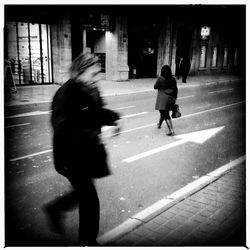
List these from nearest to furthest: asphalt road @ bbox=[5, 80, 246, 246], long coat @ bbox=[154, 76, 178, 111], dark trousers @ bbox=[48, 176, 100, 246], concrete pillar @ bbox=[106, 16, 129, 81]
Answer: dark trousers @ bbox=[48, 176, 100, 246] → asphalt road @ bbox=[5, 80, 246, 246] → long coat @ bbox=[154, 76, 178, 111] → concrete pillar @ bbox=[106, 16, 129, 81]

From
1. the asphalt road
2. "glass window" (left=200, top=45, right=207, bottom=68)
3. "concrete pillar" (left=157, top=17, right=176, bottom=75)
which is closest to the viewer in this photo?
the asphalt road

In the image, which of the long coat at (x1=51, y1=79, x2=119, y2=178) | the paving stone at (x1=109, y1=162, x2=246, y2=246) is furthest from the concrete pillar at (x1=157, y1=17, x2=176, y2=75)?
the long coat at (x1=51, y1=79, x2=119, y2=178)

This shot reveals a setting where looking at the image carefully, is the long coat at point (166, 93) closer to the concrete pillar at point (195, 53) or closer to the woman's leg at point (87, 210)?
the woman's leg at point (87, 210)

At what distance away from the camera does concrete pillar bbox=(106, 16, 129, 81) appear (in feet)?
73.3

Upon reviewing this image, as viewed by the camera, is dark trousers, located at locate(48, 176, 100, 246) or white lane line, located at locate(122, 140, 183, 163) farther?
white lane line, located at locate(122, 140, 183, 163)

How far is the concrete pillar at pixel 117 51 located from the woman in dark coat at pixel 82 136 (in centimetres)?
1964

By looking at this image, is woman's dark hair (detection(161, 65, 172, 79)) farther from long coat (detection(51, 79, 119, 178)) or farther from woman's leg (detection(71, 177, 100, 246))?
woman's leg (detection(71, 177, 100, 246))

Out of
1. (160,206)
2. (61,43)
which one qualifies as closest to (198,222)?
(160,206)

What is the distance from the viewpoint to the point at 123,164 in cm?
593

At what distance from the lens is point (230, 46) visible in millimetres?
38625

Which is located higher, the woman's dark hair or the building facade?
the building facade

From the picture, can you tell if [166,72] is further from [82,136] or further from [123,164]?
[82,136]

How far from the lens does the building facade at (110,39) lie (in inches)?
724

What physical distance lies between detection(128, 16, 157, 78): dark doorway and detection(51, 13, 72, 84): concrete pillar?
7.33 m
